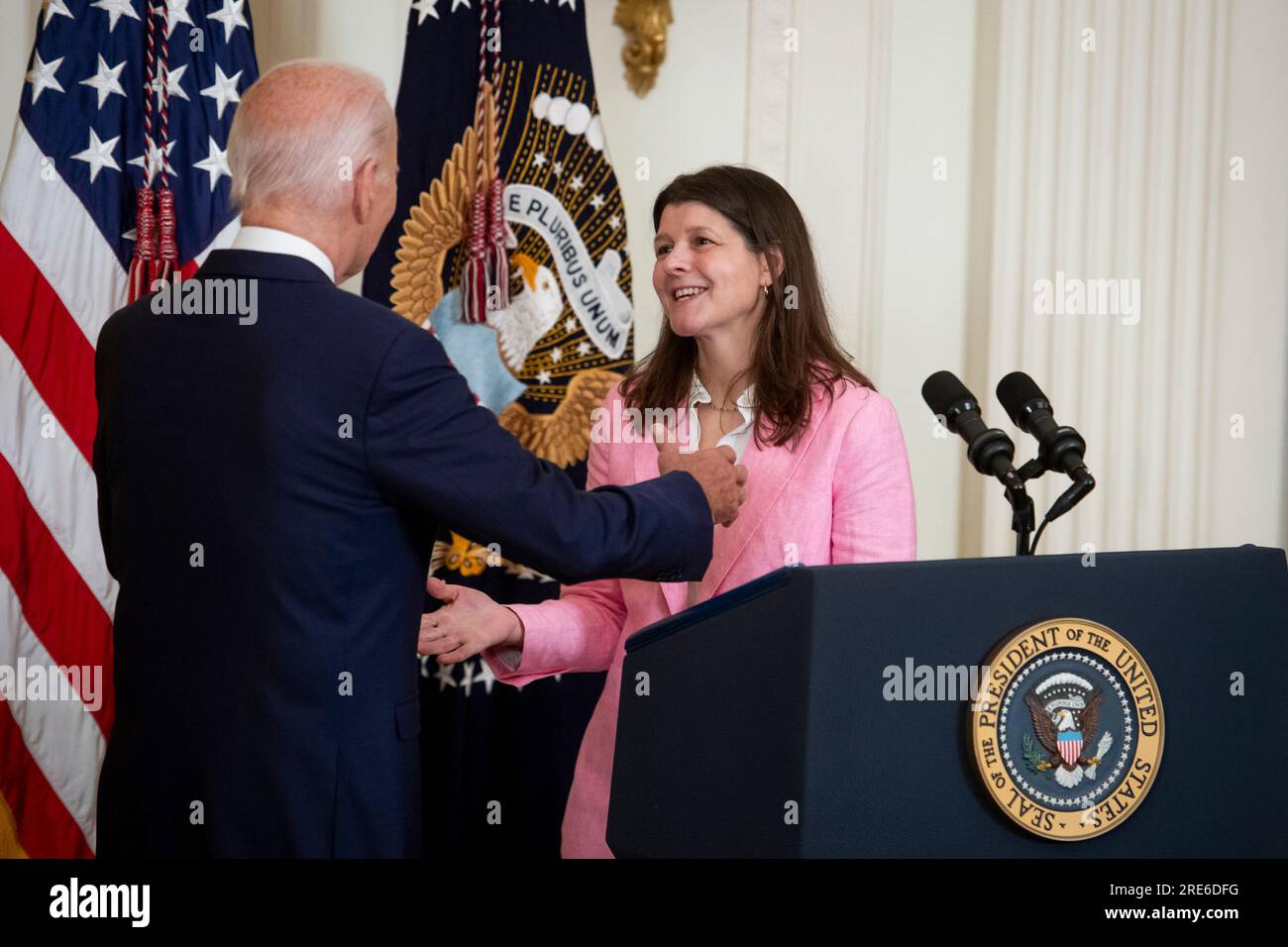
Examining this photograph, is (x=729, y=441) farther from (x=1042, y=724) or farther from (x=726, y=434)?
(x=1042, y=724)

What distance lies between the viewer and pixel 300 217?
180 cm

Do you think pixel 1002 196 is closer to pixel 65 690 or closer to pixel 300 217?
pixel 300 217

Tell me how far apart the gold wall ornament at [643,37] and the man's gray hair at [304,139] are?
7.00 ft

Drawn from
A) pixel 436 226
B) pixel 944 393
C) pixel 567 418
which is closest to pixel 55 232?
pixel 436 226

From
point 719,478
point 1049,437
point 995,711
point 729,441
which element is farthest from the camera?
point 729,441

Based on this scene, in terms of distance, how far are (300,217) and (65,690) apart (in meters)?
1.81

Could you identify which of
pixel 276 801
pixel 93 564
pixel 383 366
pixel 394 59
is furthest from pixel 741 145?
pixel 276 801

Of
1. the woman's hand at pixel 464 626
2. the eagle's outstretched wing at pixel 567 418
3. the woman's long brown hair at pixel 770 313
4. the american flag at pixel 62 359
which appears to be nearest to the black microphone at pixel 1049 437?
the woman's long brown hair at pixel 770 313

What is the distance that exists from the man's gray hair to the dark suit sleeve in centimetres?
26

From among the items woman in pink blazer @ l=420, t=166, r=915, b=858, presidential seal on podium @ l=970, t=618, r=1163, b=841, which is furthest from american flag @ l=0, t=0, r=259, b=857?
presidential seal on podium @ l=970, t=618, r=1163, b=841

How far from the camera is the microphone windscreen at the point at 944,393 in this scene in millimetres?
1949

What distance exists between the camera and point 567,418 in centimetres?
357

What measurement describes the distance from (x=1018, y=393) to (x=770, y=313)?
770 mm

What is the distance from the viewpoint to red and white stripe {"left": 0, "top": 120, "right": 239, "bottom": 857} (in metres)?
3.07
